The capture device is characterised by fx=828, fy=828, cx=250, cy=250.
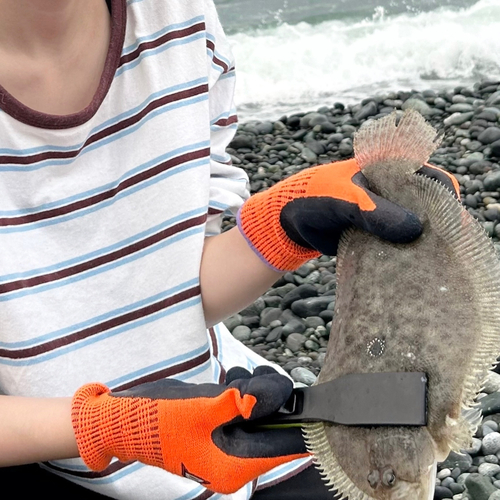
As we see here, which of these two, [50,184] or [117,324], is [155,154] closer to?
[50,184]

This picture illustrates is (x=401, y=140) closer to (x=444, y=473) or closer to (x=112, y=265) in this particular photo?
(x=112, y=265)

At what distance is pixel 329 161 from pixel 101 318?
4.12 m

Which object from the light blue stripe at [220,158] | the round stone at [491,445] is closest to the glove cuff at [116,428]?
the light blue stripe at [220,158]

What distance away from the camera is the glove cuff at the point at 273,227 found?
2066mm

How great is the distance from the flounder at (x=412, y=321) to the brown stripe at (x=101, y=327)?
2.04 feet

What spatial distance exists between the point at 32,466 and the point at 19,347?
0.39m

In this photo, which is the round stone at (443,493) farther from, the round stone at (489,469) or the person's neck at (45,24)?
the person's neck at (45,24)

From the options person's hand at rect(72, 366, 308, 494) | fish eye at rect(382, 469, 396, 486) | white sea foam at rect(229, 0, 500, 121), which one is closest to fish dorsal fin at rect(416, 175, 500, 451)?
fish eye at rect(382, 469, 396, 486)

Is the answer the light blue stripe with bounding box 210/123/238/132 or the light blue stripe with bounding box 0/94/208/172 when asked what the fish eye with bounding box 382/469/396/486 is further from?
the light blue stripe with bounding box 210/123/238/132

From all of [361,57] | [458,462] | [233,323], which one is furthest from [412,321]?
[361,57]

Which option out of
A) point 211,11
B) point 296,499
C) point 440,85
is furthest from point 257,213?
point 440,85

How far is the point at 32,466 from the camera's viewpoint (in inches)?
90.5

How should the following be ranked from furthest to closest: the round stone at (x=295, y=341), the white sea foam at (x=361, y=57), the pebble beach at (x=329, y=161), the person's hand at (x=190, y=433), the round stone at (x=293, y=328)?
the white sea foam at (x=361, y=57) < the round stone at (x=293, y=328) < the round stone at (x=295, y=341) < the pebble beach at (x=329, y=161) < the person's hand at (x=190, y=433)

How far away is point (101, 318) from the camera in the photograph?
227cm
